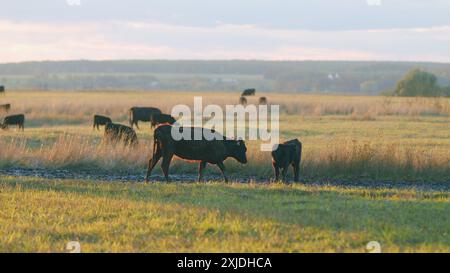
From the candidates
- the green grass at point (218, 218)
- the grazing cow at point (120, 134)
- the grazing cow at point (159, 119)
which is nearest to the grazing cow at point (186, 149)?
the green grass at point (218, 218)

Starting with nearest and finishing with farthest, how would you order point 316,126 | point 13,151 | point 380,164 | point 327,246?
point 327,246
point 380,164
point 13,151
point 316,126

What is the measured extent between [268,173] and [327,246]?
9.58 metres

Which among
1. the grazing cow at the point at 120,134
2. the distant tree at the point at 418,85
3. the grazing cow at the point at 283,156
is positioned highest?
the grazing cow at the point at 283,156

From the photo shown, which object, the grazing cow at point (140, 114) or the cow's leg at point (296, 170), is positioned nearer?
the cow's leg at point (296, 170)

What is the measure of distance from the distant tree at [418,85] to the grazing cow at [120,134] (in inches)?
3086

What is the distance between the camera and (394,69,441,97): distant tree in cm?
9943

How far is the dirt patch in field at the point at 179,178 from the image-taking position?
17516 millimetres

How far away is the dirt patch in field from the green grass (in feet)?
6.48

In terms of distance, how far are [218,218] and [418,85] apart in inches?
3658

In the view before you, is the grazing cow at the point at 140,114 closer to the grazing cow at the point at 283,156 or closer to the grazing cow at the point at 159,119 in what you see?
the grazing cow at the point at 159,119

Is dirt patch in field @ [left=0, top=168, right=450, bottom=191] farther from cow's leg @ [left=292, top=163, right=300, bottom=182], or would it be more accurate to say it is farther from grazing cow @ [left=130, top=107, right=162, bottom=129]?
grazing cow @ [left=130, top=107, right=162, bottom=129]

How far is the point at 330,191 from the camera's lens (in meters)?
15.1
